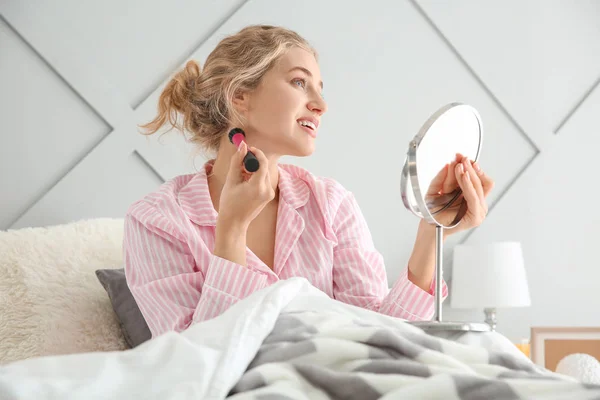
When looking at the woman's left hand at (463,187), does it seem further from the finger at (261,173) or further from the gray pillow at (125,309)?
the gray pillow at (125,309)

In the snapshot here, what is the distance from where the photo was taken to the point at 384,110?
2.64m

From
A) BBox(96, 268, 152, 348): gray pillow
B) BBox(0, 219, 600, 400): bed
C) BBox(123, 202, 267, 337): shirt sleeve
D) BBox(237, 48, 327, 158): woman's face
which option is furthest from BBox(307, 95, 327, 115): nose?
BBox(0, 219, 600, 400): bed

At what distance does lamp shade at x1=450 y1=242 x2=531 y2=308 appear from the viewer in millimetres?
2414

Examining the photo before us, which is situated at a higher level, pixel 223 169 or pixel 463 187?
pixel 463 187

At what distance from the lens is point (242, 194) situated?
1277 millimetres

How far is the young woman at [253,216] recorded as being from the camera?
51.2 inches

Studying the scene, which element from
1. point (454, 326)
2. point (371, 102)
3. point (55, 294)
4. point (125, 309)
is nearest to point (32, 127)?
point (55, 294)

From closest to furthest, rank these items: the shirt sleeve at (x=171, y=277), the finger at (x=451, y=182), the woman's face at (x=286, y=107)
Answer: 1. the finger at (x=451, y=182)
2. the shirt sleeve at (x=171, y=277)
3. the woman's face at (x=286, y=107)

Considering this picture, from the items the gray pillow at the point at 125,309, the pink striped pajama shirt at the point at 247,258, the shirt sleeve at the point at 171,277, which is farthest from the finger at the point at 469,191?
the gray pillow at the point at 125,309

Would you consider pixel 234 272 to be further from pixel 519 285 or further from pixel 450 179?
pixel 519 285

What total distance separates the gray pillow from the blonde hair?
1.21 feet

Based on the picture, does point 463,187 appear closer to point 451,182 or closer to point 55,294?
point 451,182

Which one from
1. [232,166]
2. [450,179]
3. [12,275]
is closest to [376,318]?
[450,179]

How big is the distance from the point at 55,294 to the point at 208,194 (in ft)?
1.39
